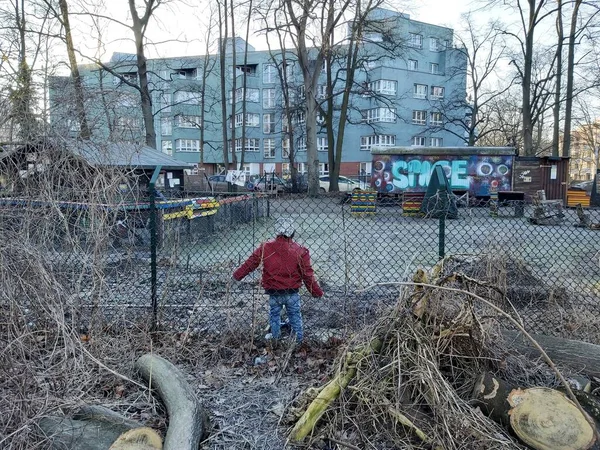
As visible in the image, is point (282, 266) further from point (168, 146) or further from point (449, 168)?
point (168, 146)

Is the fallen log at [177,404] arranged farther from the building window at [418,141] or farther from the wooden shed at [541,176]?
the building window at [418,141]

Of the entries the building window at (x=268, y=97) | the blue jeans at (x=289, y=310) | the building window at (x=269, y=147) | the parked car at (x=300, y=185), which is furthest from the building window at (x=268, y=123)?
the blue jeans at (x=289, y=310)

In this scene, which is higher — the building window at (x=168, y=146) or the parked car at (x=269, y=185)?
the building window at (x=168, y=146)

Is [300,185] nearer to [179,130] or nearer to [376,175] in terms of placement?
[376,175]

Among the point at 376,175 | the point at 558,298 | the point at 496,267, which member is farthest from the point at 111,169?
the point at 376,175

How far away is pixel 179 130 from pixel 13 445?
176 feet

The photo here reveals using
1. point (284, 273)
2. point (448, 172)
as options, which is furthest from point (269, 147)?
point (284, 273)

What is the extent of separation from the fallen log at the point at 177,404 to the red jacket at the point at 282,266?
1207mm

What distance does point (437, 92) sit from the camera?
4900 centimetres

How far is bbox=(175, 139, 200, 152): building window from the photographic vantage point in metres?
53.9

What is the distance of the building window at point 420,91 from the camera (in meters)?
47.4

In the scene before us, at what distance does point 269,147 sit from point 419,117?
58.0 feet

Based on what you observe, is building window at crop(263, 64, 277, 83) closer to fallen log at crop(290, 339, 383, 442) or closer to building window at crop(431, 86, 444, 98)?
building window at crop(431, 86, 444, 98)

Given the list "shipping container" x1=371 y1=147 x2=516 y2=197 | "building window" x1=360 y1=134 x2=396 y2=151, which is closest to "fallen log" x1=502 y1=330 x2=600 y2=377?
"shipping container" x1=371 y1=147 x2=516 y2=197
